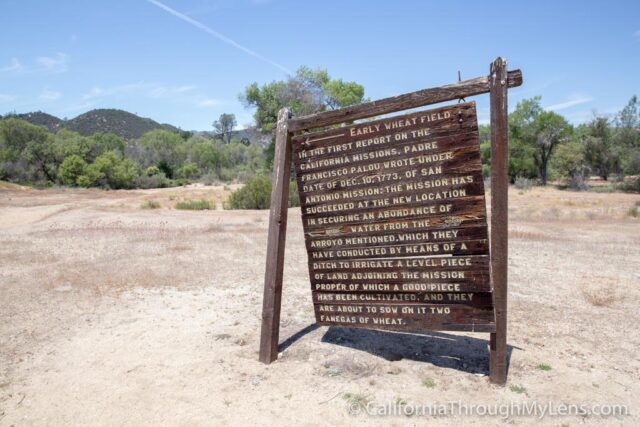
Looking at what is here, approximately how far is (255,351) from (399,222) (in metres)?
2.19

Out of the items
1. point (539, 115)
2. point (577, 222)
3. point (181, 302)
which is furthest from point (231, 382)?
point (539, 115)

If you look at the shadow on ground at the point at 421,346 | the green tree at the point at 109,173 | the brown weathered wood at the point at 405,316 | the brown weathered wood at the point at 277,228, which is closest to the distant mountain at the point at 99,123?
the green tree at the point at 109,173

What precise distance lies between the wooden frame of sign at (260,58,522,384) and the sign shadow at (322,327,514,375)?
452 mm

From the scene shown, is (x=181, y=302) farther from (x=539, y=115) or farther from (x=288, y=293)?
(x=539, y=115)

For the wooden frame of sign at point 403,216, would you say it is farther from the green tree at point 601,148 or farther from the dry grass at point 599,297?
the green tree at point 601,148

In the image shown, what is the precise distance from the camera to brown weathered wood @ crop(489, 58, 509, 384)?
363 centimetres

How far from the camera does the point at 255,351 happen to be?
489cm

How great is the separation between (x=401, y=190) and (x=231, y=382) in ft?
7.97

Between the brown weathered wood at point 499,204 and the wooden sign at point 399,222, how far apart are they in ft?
0.28

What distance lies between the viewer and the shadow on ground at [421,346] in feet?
14.5

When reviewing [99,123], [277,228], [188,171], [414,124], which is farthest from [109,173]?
[99,123]

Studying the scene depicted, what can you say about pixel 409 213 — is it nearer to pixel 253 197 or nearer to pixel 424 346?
pixel 424 346

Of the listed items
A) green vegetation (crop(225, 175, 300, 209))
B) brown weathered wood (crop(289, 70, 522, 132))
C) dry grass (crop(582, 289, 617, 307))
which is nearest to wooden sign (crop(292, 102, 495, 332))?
brown weathered wood (crop(289, 70, 522, 132))

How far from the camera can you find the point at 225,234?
43.5 ft
